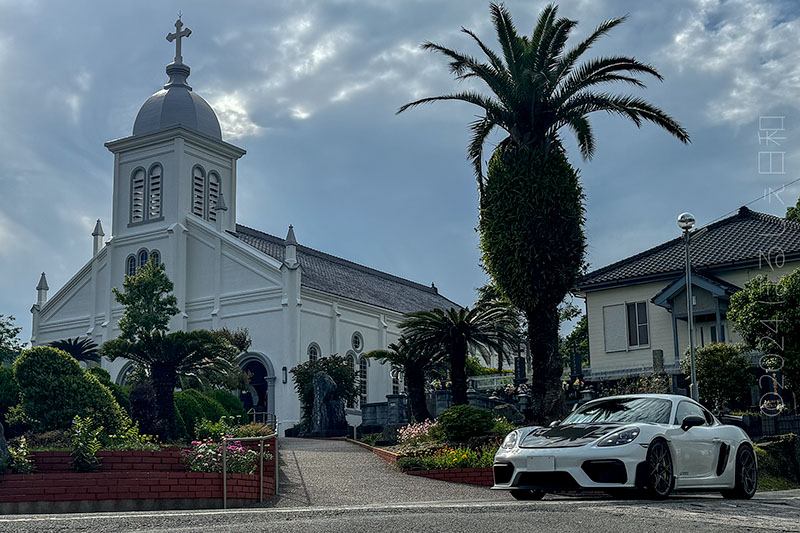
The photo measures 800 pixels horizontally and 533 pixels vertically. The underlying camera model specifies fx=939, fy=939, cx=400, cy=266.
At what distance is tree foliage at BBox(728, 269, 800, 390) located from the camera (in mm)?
22000

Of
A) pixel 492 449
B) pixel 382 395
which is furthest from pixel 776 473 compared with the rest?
pixel 382 395

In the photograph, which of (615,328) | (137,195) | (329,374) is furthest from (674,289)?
(137,195)

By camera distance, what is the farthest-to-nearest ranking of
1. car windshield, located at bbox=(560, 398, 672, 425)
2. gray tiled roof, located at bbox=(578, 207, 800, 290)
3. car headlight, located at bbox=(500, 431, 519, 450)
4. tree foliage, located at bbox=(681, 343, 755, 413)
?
gray tiled roof, located at bbox=(578, 207, 800, 290) < tree foliage, located at bbox=(681, 343, 755, 413) < car headlight, located at bbox=(500, 431, 519, 450) < car windshield, located at bbox=(560, 398, 672, 425)

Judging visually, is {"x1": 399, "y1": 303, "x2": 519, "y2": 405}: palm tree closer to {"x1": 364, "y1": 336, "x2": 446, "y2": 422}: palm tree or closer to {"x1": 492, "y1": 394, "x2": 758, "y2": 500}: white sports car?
{"x1": 364, "y1": 336, "x2": 446, "y2": 422}: palm tree

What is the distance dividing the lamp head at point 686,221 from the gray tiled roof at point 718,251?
7.28 m

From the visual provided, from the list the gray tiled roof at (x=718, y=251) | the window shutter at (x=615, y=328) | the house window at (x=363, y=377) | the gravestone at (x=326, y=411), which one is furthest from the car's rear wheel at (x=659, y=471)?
the house window at (x=363, y=377)

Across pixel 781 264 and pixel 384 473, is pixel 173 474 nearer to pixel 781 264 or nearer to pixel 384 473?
pixel 384 473

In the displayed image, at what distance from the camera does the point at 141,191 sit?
49531 millimetres

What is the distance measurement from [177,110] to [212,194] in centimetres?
471

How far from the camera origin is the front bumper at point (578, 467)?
10430 mm

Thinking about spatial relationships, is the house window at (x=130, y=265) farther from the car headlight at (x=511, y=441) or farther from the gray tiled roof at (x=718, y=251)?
the car headlight at (x=511, y=441)

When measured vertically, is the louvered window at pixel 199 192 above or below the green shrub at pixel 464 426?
above

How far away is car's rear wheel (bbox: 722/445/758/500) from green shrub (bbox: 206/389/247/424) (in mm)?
18042

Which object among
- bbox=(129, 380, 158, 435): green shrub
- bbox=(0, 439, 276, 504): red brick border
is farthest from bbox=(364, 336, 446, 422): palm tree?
bbox=(0, 439, 276, 504): red brick border
